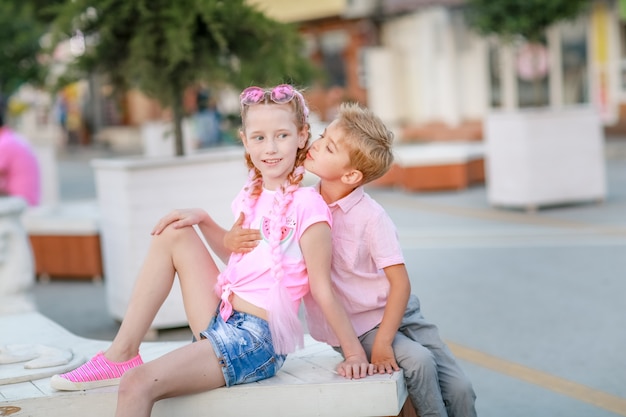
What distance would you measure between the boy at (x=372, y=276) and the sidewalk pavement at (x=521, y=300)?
983 millimetres

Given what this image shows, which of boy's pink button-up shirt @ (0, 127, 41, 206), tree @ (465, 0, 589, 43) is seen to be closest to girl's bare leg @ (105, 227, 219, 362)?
boy's pink button-up shirt @ (0, 127, 41, 206)

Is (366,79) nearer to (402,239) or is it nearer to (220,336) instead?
(402,239)

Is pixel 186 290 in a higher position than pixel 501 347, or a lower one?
higher

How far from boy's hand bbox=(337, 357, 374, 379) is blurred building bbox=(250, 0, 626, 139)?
630 inches

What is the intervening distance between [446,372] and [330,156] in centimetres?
81

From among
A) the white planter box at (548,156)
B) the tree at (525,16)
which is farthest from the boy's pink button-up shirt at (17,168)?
the tree at (525,16)

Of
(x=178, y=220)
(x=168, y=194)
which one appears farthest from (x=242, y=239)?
(x=168, y=194)

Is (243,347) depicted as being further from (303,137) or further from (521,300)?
(521,300)

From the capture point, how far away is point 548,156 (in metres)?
10.9

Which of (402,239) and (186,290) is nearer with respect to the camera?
(186,290)

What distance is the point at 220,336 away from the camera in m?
3.43

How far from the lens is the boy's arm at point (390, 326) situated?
11.3ft

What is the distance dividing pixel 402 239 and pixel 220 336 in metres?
6.39

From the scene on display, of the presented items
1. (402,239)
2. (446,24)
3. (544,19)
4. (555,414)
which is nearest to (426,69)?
(446,24)
